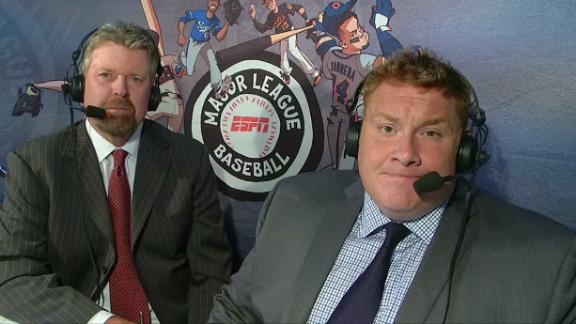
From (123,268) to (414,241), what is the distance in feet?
3.27

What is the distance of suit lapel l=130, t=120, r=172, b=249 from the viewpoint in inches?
71.7

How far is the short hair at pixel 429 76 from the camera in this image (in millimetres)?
1373

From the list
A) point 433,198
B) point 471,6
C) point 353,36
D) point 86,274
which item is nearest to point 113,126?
point 86,274

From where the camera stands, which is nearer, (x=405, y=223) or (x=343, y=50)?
(x=405, y=223)

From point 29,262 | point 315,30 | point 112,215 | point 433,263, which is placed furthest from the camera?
point 315,30

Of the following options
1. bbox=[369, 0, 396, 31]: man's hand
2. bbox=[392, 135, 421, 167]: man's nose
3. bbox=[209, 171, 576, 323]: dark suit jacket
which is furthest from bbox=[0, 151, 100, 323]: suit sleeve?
bbox=[369, 0, 396, 31]: man's hand

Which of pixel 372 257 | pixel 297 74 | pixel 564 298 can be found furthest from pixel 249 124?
pixel 564 298

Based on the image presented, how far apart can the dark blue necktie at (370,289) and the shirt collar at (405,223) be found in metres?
0.03

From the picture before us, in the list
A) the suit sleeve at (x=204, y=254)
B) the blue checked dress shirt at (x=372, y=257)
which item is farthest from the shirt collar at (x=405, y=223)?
the suit sleeve at (x=204, y=254)

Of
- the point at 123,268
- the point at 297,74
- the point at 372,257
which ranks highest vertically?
the point at 297,74

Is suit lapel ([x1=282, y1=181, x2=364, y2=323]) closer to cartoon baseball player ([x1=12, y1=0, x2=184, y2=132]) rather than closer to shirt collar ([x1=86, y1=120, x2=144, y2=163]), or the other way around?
shirt collar ([x1=86, y1=120, x2=144, y2=163])

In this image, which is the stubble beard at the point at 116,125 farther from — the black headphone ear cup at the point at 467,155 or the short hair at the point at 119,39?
the black headphone ear cup at the point at 467,155

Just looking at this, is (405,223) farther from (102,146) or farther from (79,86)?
(79,86)

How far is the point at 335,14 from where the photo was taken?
1.99 m
